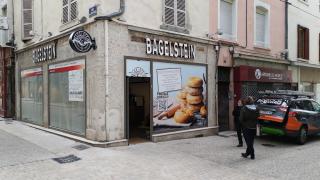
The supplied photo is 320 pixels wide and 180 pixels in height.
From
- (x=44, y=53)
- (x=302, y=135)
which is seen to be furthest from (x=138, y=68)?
(x=302, y=135)

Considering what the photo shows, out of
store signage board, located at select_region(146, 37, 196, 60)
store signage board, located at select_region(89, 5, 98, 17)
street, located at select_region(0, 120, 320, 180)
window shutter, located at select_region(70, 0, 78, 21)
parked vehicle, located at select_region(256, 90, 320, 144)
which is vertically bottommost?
street, located at select_region(0, 120, 320, 180)

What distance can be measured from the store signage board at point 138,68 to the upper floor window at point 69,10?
96.1 inches

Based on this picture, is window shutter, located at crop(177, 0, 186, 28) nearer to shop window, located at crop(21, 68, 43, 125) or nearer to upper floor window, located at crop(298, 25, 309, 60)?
shop window, located at crop(21, 68, 43, 125)

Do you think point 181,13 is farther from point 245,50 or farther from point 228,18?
point 245,50

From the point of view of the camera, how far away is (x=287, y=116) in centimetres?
1107

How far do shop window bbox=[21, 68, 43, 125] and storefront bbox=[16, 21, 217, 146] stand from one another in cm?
4

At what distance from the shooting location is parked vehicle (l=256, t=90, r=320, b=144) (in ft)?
36.4

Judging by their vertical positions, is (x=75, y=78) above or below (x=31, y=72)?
below

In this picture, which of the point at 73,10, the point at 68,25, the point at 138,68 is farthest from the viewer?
the point at 68,25

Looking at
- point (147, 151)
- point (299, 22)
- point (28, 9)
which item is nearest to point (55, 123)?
point (147, 151)

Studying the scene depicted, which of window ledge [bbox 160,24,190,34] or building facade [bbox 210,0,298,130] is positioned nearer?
window ledge [bbox 160,24,190,34]

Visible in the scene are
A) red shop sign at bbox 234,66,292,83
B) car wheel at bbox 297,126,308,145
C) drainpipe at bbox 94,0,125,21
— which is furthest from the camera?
red shop sign at bbox 234,66,292,83

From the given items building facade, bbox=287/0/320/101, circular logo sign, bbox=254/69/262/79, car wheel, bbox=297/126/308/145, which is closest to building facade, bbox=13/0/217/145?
circular logo sign, bbox=254/69/262/79

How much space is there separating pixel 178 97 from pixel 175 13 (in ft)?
9.45
